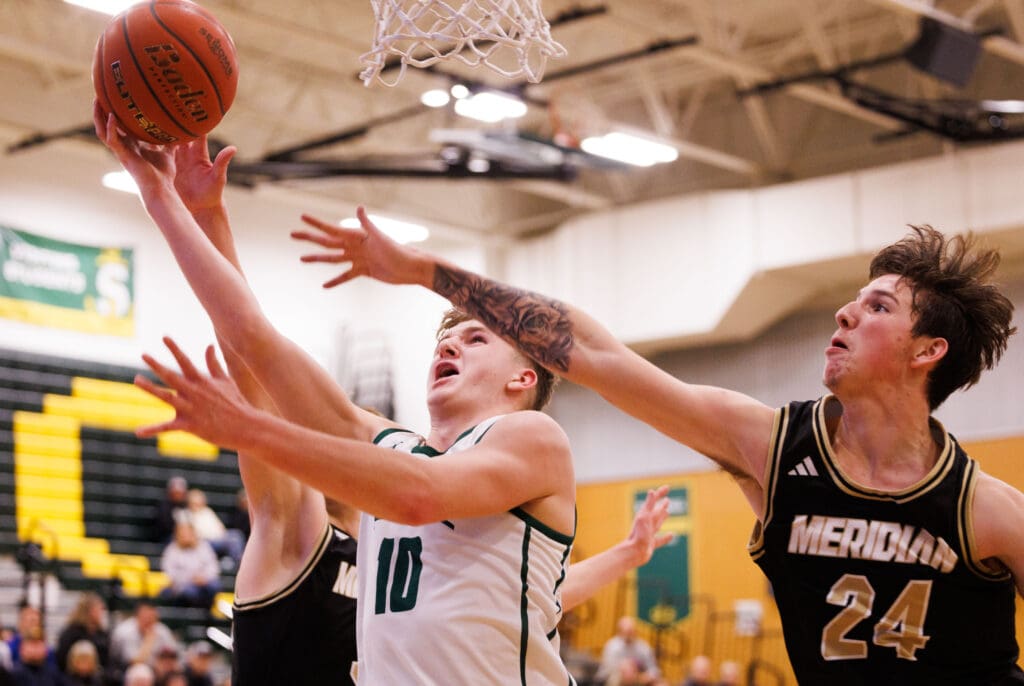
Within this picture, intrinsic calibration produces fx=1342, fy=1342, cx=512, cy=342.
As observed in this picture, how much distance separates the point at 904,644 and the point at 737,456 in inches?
22.9

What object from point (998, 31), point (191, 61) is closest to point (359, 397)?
point (998, 31)

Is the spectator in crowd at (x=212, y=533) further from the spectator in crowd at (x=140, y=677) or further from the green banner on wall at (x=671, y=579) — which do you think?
the green banner on wall at (x=671, y=579)

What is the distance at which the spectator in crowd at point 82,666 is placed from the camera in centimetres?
1186

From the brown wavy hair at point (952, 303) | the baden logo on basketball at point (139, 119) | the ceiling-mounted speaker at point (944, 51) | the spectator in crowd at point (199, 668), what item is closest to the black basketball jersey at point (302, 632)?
the baden logo on basketball at point (139, 119)

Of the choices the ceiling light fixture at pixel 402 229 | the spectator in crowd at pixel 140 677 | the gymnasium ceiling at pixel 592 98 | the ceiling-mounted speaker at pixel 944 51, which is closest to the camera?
the spectator in crowd at pixel 140 677

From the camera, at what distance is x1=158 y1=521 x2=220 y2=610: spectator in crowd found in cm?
1462

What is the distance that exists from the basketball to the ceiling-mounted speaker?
997 cm

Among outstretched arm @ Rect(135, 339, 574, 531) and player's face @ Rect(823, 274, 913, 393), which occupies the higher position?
player's face @ Rect(823, 274, 913, 393)

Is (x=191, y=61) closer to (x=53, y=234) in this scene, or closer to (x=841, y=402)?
(x=841, y=402)

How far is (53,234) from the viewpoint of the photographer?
1689 centimetres

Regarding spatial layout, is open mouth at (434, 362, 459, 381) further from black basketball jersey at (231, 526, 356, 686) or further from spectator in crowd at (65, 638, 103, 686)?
spectator in crowd at (65, 638, 103, 686)

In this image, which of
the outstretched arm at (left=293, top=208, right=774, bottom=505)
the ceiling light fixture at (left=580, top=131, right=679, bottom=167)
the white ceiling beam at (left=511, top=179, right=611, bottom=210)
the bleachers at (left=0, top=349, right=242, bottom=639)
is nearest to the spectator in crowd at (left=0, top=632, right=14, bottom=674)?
the bleachers at (left=0, top=349, right=242, bottom=639)

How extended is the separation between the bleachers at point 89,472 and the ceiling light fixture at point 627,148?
5.50 metres

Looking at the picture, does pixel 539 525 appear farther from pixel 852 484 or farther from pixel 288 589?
→ pixel 288 589
